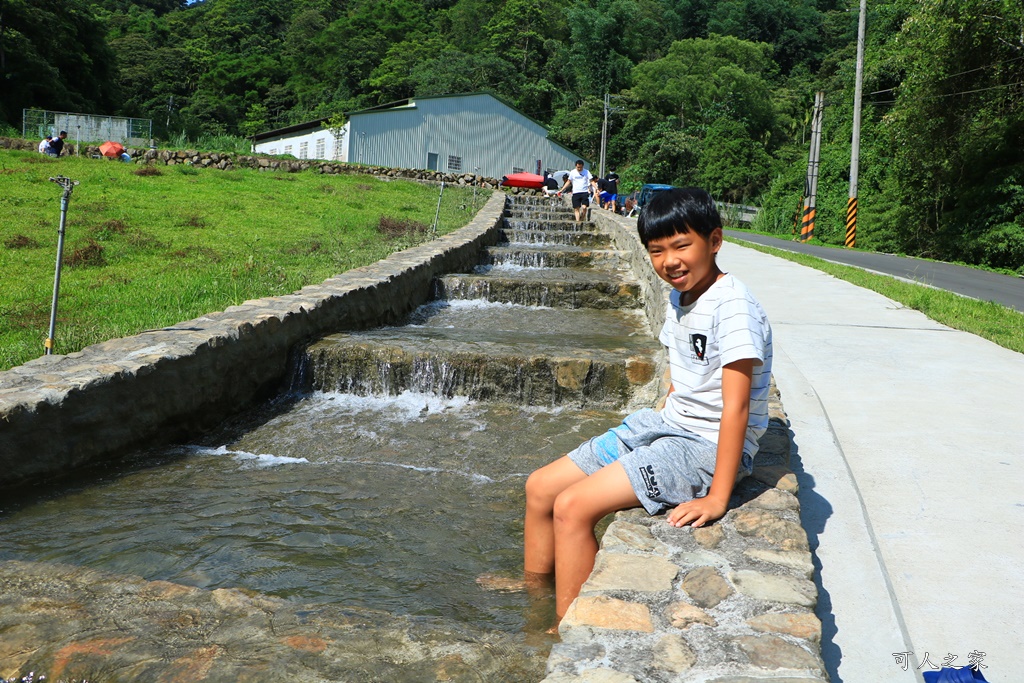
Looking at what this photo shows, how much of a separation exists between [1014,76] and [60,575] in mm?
23659

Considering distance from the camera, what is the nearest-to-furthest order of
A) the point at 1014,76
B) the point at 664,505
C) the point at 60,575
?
the point at 664,505 < the point at 60,575 < the point at 1014,76

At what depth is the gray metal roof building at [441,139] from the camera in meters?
35.5

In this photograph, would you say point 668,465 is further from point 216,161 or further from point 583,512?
point 216,161

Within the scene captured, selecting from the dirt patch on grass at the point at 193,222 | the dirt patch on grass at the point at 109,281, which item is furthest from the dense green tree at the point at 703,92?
the dirt patch on grass at the point at 109,281

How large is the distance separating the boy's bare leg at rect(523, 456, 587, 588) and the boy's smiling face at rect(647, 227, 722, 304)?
79cm

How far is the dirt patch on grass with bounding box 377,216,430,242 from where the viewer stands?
14096mm

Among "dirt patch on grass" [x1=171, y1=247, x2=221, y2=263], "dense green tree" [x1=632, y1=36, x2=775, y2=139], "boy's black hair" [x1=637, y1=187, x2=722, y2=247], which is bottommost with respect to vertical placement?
"dirt patch on grass" [x1=171, y1=247, x2=221, y2=263]

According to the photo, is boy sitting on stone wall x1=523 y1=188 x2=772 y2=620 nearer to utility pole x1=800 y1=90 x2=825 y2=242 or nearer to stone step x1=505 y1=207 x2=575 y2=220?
stone step x1=505 y1=207 x2=575 y2=220

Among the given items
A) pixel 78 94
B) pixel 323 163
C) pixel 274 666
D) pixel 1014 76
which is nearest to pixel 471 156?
pixel 323 163

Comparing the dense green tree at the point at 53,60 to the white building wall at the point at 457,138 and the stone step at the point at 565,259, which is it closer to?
the white building wall at the point at 457,138

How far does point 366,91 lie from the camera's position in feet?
204

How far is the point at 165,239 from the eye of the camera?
39.8 feet

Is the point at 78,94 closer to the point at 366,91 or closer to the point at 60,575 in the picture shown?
the point at 366,91

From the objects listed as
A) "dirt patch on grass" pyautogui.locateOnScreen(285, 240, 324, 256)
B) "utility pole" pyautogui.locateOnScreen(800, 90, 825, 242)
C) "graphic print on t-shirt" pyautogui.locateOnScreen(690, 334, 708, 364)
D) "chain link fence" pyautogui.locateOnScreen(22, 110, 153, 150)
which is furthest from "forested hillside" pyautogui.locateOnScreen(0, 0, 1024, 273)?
"graphic print on t-shirt" pyautogui.locateOnScreen(690, 334, 708, 364)
